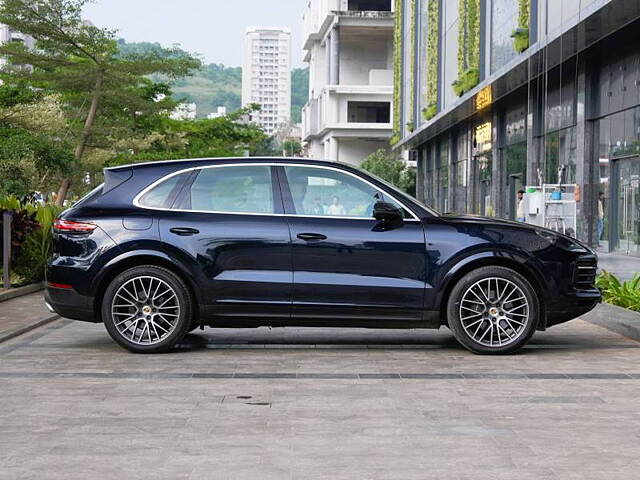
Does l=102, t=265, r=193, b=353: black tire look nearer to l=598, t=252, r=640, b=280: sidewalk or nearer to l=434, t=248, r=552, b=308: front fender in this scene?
l=434, t=248, r=552, b=308: front fender

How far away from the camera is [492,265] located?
9.55 m

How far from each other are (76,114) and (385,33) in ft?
171

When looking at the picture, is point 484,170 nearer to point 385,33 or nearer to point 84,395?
point 84,395

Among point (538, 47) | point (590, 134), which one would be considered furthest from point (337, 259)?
point (590, 134)

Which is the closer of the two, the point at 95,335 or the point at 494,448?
the point at 494,448

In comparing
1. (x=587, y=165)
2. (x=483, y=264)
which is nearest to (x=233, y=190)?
(x=483, y=264)

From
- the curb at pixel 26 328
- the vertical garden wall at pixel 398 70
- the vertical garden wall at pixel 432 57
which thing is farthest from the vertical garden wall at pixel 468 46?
the curb at pixel 26 328

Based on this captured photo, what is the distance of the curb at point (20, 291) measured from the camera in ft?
49.3

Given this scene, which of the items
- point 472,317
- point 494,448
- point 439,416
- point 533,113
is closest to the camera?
point 494,448

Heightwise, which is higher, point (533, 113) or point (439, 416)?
point (533, 113)

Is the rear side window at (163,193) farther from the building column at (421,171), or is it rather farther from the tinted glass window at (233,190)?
the building column at (421,171)

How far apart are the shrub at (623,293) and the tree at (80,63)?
21.8 m

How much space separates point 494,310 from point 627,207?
1692 centimetres

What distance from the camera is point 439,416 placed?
666cm
